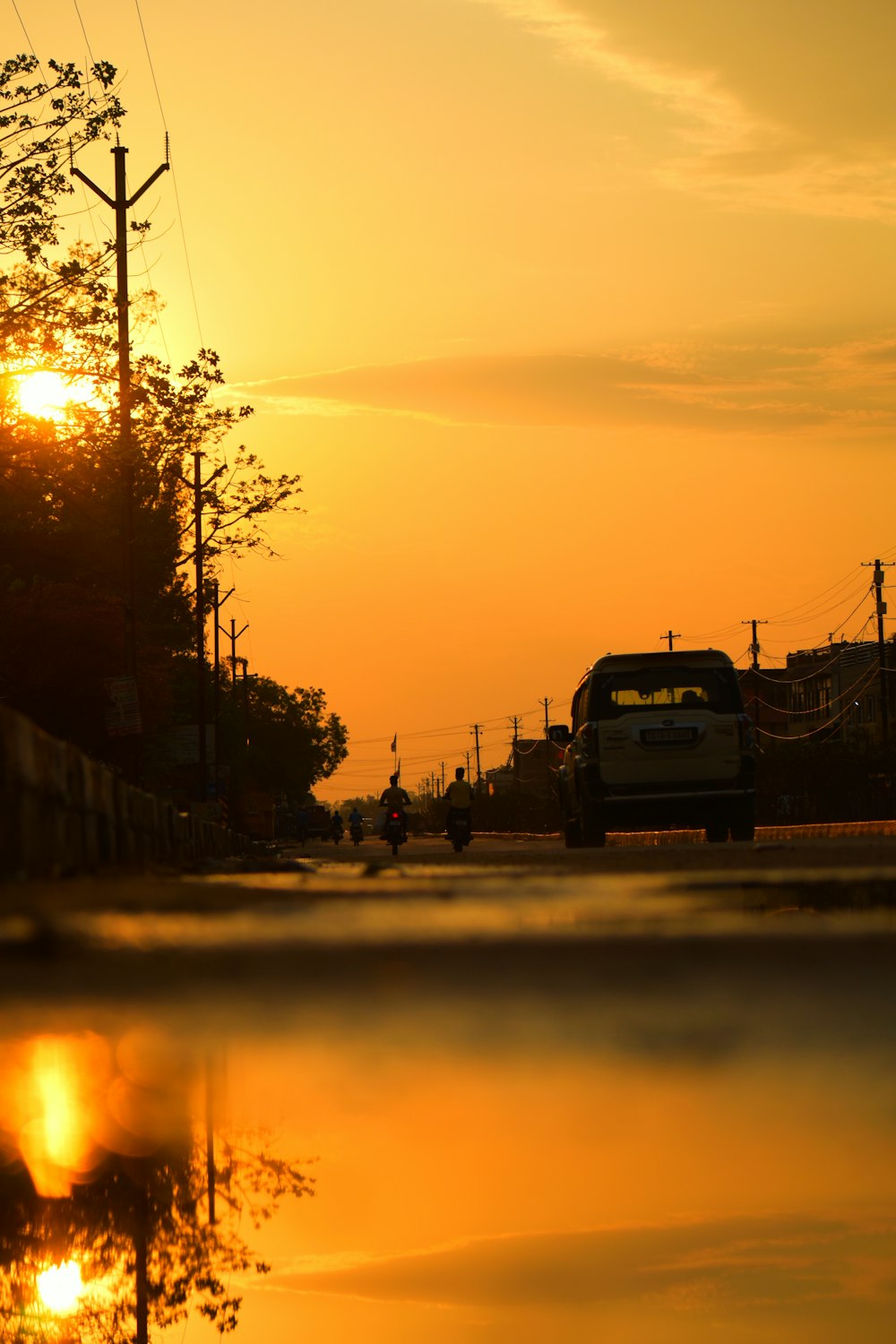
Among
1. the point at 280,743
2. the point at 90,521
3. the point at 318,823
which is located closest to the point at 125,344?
the point at 90,521

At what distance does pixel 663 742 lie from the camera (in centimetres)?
1948

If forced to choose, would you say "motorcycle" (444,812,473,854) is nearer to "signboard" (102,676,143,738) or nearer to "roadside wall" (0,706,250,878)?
"signboard" (102,676,143,738)

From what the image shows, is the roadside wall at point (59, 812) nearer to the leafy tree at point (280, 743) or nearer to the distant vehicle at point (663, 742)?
the distant vehicle at point (663, 742)

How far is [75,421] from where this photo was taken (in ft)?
98.1

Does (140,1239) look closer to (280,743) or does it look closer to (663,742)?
(663,742)

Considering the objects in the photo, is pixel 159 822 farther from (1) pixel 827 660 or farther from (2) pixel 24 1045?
(1) pixel 827 660

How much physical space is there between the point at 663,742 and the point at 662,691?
72 centimetres

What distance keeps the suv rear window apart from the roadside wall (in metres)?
7.43

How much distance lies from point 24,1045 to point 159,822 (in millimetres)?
11629

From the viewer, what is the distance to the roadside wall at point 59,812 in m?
6.43

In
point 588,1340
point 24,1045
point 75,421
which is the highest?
point 75,421

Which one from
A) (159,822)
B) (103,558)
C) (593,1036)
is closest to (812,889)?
(593,1036)

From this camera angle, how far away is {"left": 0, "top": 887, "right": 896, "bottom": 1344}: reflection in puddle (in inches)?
72.1

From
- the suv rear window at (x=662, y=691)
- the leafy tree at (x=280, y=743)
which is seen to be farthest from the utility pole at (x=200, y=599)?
the leafy tree at (x=280, y=743)
